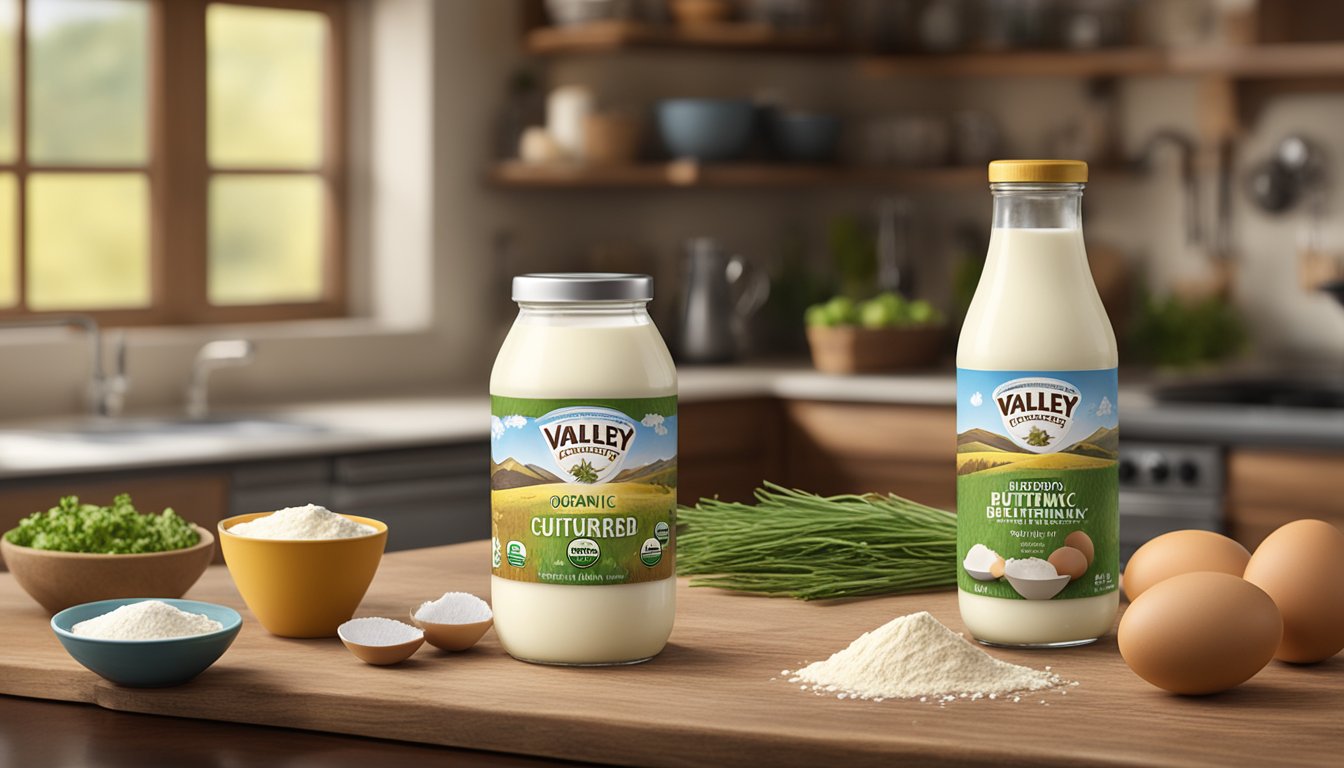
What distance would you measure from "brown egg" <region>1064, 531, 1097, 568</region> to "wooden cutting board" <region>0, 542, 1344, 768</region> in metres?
0.07

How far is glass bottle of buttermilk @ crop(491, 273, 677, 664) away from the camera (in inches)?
45.8

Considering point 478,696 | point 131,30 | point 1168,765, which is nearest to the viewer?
point 1168,765

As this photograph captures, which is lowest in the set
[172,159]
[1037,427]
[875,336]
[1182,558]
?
[1182,558]

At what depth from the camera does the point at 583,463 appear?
1.17 meters

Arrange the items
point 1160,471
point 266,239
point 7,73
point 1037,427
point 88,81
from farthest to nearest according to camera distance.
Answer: point 266,239
point 88,81
point 7,73
point 1160,471
point 1037,427

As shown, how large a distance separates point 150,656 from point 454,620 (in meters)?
0.21

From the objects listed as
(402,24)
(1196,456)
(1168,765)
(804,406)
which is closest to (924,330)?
(804,406)

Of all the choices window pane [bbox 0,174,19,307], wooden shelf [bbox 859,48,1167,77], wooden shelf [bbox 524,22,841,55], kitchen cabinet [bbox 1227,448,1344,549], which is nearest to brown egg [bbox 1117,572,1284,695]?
kitchen cabinet [bbox 1227,448,1344,549]

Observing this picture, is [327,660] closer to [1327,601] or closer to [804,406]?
[1327,601]

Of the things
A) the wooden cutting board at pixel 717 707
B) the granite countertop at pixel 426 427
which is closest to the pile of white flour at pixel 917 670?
the wooden cutting board at pixel 717 707

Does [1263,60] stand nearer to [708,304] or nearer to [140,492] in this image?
[708,304]

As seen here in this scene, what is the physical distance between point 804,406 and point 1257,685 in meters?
2.94

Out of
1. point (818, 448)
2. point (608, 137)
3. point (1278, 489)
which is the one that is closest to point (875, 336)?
point (818, 448)

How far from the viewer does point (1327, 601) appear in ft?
4.03
